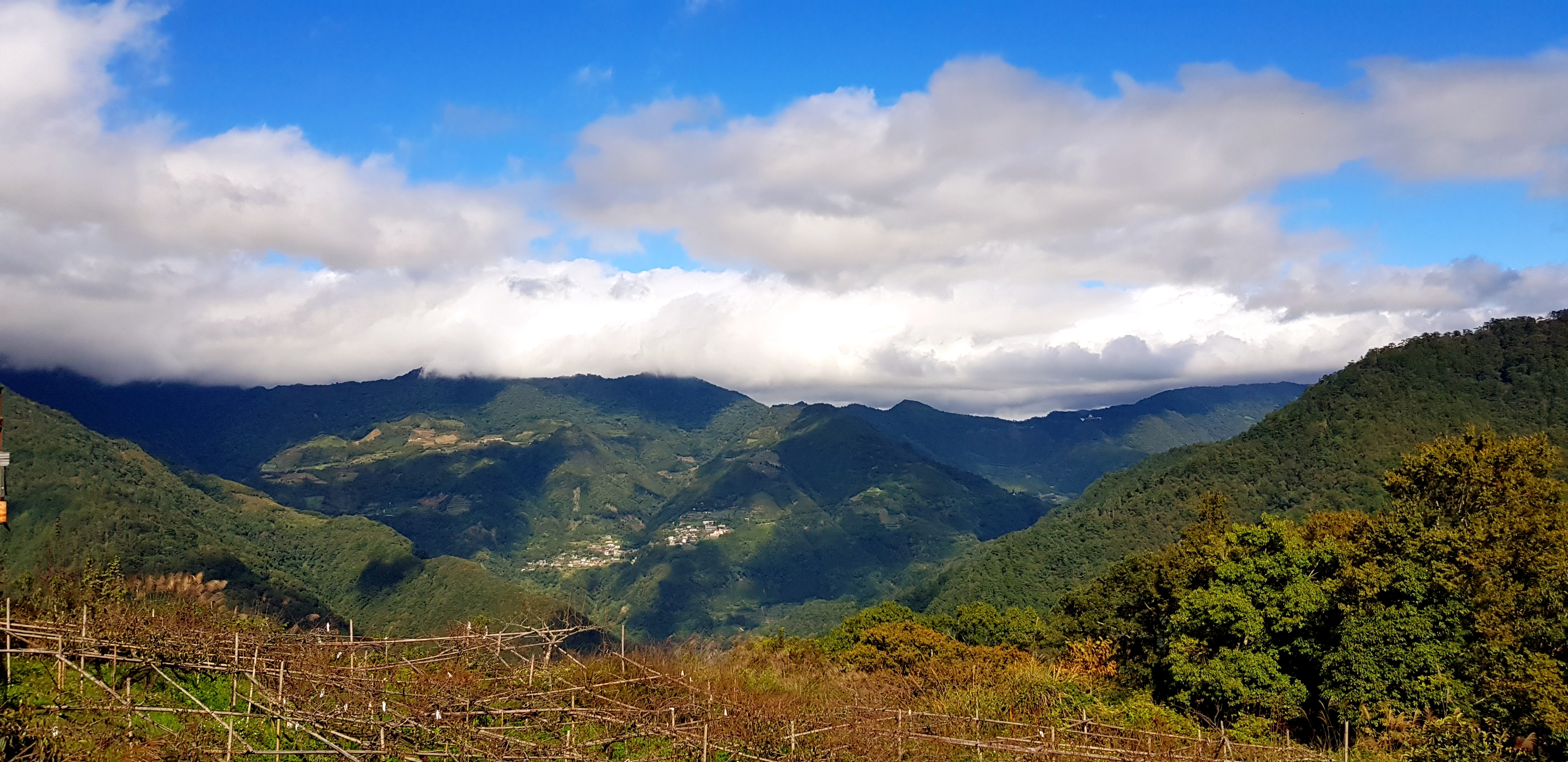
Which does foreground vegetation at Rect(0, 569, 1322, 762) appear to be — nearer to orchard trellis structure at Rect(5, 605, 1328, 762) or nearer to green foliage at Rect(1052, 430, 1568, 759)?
orchard trellis structure at Rect(5, 605, 1328, 762)

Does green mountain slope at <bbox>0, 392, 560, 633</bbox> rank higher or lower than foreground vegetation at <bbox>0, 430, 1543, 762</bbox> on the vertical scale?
lower

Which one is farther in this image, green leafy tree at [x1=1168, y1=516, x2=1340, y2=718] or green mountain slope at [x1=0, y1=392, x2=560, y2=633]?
green mountain slope at [x1=0, y1=392, x2=560, y2=633]

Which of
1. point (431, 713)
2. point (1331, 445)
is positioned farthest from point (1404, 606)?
point (1331, 445)

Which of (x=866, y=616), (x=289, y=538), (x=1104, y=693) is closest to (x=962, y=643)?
(x=866, y=616)

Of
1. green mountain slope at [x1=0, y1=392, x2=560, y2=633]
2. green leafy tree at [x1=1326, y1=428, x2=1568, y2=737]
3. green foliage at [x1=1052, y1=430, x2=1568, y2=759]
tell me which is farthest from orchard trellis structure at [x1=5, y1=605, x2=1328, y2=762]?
green mountain slope at [x1=0, y1=392, x2=560, y2=633]

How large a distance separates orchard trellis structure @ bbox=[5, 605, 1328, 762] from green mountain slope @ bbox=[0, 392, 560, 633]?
69.6 m

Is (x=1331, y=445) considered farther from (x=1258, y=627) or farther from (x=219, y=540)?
(x=219, y=540)

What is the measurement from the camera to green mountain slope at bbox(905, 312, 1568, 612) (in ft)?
287

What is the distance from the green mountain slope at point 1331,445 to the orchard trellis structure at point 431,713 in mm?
74230

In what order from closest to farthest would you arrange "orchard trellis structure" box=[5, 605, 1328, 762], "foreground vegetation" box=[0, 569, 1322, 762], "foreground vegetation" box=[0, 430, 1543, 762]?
1. "foreground vegetation" box=[0, 569, 1322, 762]
2. "orchard trellis structure" box=[5, 605, 1328, 762]
3. "foreground vegetation" box=[0, 430, 1543, 762]

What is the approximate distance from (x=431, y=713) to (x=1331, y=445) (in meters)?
109

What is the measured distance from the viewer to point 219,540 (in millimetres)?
137375

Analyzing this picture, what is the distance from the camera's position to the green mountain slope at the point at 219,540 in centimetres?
10631

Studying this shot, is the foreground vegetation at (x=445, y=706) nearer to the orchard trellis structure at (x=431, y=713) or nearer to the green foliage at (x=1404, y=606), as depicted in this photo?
the orchard trellis structure at (x=431, y=713)
